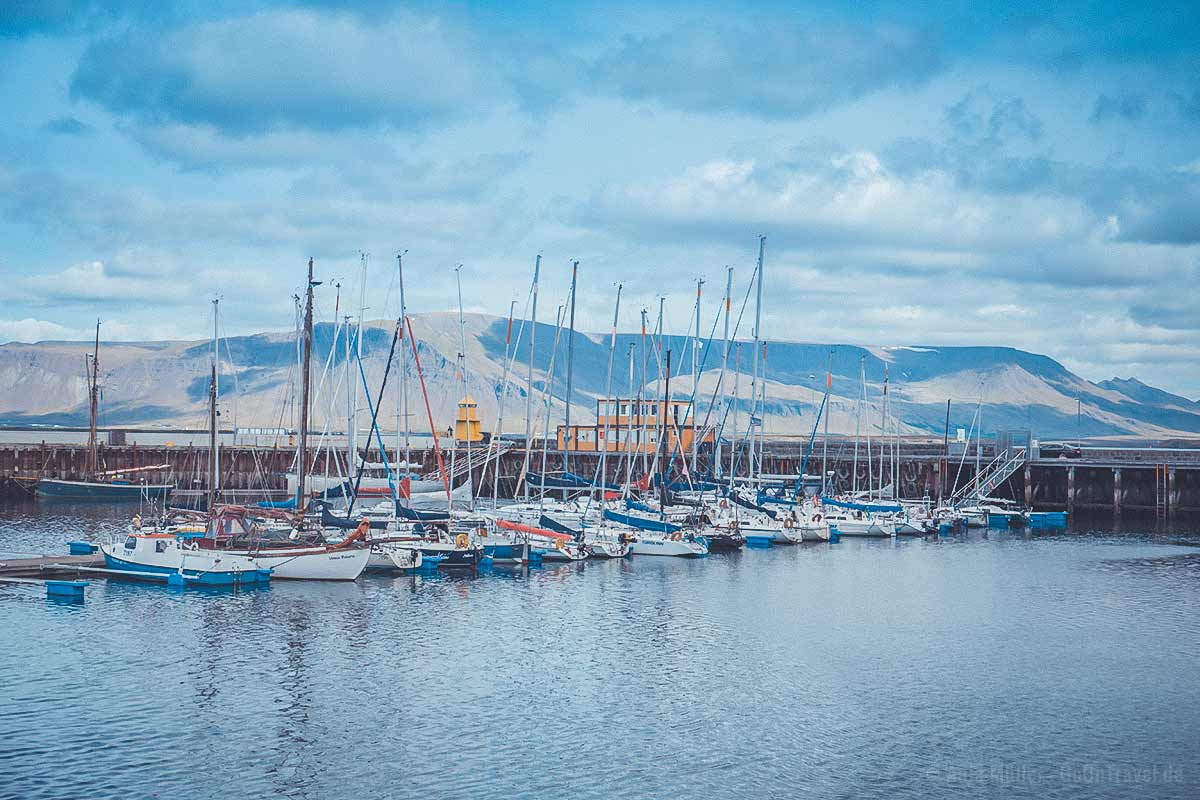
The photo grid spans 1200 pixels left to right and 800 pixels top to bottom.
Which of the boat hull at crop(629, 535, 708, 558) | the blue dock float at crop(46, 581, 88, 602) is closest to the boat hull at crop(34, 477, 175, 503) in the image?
the boat hull at crop(629, 535, 708, 558)

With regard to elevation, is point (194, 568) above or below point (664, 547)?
above

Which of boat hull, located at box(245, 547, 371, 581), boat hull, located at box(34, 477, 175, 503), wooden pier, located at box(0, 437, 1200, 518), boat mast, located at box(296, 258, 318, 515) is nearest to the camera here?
boat hull, located at box(245, 547, 371, 581)

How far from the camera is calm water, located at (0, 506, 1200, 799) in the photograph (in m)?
31.1

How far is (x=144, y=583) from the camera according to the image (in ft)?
181

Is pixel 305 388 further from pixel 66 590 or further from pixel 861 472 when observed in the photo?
pixel 861 472

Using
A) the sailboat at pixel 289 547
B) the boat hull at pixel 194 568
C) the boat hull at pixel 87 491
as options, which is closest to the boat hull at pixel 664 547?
the sailboat at pixel 289 547

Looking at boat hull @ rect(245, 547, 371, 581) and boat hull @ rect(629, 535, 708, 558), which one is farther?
boat hull @ rect(629, 535, 708, 558)

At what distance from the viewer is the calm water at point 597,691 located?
31109mm

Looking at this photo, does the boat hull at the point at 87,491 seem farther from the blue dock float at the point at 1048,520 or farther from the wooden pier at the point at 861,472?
the blue dock float at the point at 1048,520

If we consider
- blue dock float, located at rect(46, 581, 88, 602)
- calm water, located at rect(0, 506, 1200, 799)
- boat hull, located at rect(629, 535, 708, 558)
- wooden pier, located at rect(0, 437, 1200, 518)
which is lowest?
calm water, located at rect(0, 506, 1200, 799)

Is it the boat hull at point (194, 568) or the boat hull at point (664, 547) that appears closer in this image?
the boat hull at point (194, 568)

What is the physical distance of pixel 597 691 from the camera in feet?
129

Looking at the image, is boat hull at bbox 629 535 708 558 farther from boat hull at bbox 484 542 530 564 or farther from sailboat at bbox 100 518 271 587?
sailboat at bbox 100 518 271 587

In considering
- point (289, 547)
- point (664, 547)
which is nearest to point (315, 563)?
point (289, 547)
